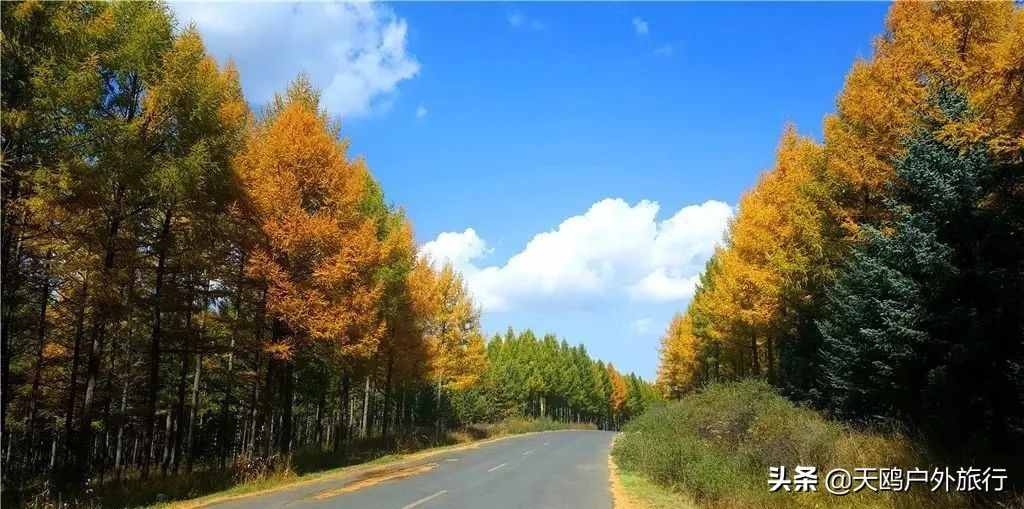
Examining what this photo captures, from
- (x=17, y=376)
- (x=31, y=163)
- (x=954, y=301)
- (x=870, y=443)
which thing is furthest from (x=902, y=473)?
(x=17, y=376)

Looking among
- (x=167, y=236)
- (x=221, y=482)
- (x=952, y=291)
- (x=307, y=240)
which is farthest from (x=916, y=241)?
(x=167, y=236)

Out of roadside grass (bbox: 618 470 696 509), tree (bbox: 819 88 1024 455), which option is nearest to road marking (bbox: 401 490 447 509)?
roadside grass (bbox: 618 470 696 509)

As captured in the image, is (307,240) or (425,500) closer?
(425,500)

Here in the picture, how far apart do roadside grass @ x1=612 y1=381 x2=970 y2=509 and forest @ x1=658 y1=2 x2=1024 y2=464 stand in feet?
4.09

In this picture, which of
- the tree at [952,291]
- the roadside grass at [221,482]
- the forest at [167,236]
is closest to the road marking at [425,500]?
the roadside grass at [221,482]

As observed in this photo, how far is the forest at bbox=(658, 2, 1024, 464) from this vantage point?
1186 centimetres

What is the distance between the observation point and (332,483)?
15.7 metres

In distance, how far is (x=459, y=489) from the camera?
45.8 feet

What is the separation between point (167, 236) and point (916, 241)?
1894 cm

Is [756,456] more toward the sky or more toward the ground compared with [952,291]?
more toward the ground

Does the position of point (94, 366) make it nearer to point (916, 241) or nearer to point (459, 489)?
point (459, 489)

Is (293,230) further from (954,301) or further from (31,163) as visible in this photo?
(954,301)

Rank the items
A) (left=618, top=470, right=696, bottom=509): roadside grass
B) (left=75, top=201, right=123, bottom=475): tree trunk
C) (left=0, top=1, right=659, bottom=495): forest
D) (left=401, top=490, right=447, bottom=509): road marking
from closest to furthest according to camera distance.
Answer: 1. (left=401, top=490, right=447, bottom=509): road marking
2. (left=0, top=1, right=659, bottom=495): forest
3. (left=618, top=470, right=696, bottom=509): roadside grass
4. (left=75, top=201, right=123, bottom=475): tree trunk

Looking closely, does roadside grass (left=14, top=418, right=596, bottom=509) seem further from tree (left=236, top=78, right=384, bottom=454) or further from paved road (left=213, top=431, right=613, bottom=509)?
tree (left=236, top=78, right=384, bottom=454)
